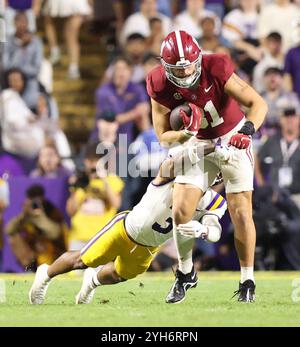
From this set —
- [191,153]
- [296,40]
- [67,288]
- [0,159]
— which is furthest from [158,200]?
[296,40]

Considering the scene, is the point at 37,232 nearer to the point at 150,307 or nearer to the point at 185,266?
the point at 185,266

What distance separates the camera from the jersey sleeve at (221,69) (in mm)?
8062

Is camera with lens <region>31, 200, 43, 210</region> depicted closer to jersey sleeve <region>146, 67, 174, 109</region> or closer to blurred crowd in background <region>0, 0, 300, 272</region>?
blurred crowd in background <region>0, 0, 300, 272</region>

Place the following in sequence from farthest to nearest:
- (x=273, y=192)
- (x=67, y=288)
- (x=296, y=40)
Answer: (x=296, y=40) < (x=273, y=192) < (x=67, y=288)

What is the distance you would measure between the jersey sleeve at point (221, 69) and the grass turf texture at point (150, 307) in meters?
1.57

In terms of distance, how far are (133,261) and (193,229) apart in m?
0.50

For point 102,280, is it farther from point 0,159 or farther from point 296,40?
point 296,40

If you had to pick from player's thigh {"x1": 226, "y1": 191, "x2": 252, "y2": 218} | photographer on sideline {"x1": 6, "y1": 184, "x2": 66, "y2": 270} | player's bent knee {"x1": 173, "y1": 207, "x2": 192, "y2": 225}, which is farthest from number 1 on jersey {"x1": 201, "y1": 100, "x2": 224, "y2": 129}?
photographer on sideline {"x1": 6, "y1": 184, "x2": 66, "y2": 270}

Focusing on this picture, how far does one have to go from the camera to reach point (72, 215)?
11.6m

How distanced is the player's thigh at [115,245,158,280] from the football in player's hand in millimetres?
865

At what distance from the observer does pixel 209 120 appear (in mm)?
8289

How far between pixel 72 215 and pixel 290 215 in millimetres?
2158

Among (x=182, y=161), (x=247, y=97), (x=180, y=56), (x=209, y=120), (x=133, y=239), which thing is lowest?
(x=133, y=239)

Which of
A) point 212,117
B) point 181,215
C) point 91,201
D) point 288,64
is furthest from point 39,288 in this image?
point 288,64
